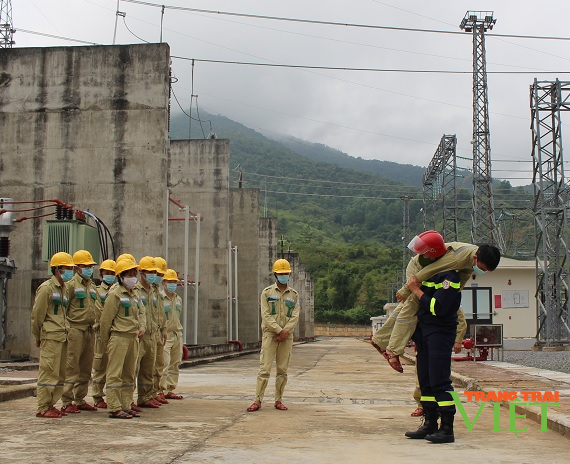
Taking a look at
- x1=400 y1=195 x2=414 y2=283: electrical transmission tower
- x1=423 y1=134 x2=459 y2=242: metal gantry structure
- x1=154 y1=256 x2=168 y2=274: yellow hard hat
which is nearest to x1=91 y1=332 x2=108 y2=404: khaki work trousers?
x1=154 y1=256 x2=168 y2=274: yellow hard hat

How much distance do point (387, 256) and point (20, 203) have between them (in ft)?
298

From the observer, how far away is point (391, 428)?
25.6 ft

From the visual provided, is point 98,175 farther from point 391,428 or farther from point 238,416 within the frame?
point 391,428

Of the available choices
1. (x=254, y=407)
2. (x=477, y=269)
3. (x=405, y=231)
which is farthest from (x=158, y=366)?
(x=405, y=231)

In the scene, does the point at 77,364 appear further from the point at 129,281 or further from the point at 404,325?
the point at 404,325

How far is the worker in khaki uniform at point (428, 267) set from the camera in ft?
22.4

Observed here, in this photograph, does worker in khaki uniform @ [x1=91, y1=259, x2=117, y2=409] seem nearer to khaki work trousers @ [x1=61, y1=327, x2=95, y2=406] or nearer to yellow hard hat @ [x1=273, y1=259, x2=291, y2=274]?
khaki work trousers @ [x1=61, y1=327, x2=95, y2=406]

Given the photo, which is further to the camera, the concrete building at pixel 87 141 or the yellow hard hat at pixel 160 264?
the concrete building at pixel 87 141

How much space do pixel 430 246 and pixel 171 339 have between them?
523 centimetres

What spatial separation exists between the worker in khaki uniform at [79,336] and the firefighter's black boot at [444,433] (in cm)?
427

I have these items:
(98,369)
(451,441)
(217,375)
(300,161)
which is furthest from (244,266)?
(300,161)

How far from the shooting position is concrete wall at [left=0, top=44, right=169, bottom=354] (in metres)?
21.1

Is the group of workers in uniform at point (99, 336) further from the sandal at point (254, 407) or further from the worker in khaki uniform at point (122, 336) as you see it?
the sandal at point (254, 407)

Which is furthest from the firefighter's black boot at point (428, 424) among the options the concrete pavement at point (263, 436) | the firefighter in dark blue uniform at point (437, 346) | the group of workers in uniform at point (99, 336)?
the group of workers in uniform at point (99, 336)
